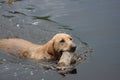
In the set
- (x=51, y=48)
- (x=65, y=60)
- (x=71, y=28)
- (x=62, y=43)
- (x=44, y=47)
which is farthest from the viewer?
(x=71, y=28)

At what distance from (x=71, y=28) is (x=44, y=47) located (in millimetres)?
2550

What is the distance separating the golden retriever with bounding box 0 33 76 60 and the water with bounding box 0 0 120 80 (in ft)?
1.12

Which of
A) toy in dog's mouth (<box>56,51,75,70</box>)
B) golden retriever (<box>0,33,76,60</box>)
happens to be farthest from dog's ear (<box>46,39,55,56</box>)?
toy in dog's mouth (<box>56,51,75,70</box>)

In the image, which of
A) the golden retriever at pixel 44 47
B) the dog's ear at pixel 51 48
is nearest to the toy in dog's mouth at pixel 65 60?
the golden retriever at pixel 44 47

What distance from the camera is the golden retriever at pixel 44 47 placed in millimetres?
10923

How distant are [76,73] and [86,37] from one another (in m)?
2.90

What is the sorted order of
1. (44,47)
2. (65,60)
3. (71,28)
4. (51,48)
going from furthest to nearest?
(71,28) → (44,47) → (51,48) → (65,60)

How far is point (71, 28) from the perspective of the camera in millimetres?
13773

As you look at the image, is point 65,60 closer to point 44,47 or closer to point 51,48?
point 51,48

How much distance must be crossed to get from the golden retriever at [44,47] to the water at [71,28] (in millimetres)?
341

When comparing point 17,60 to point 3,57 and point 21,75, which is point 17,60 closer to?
point 3,57

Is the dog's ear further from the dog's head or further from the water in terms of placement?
the water

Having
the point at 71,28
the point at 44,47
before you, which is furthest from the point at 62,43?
the point at 71,28

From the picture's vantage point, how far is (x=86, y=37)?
506 inches
